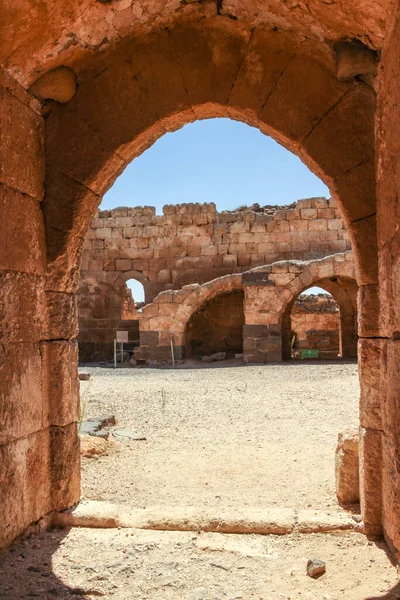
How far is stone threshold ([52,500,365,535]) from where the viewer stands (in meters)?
3.19

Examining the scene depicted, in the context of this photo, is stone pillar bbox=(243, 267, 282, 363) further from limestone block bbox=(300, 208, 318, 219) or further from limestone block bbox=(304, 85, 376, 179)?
limestone block bbox=(304, 85, 376, 179)

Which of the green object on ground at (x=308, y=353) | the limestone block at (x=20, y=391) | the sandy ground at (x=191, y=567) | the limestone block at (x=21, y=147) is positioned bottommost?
the sandy ground at (x=191, y=567)

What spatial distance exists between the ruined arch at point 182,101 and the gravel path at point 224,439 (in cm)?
200

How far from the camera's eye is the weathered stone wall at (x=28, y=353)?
2.90 m

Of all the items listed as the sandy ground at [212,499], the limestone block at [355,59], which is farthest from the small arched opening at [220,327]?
the limestone block at [355,59]

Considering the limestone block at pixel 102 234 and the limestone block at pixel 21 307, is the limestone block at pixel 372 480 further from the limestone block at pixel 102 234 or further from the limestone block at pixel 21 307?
the limestone block at pixel 102 234

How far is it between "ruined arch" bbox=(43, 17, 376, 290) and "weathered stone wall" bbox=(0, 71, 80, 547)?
6.4 inches

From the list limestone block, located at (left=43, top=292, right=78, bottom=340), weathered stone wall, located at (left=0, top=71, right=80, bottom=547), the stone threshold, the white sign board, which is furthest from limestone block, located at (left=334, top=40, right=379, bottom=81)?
the white sign board

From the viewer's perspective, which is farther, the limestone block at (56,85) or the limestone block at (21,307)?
the limestone block at (56,85)

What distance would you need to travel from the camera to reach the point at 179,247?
1595 centimetres

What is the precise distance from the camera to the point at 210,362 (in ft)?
43.1

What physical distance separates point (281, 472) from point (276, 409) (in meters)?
2.60

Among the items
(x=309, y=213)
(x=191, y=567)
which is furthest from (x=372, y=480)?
(x=309, y=213)

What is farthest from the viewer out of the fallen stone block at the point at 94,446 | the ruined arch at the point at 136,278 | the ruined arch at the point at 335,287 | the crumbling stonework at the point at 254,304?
the ruined arch at the point at 136,278
